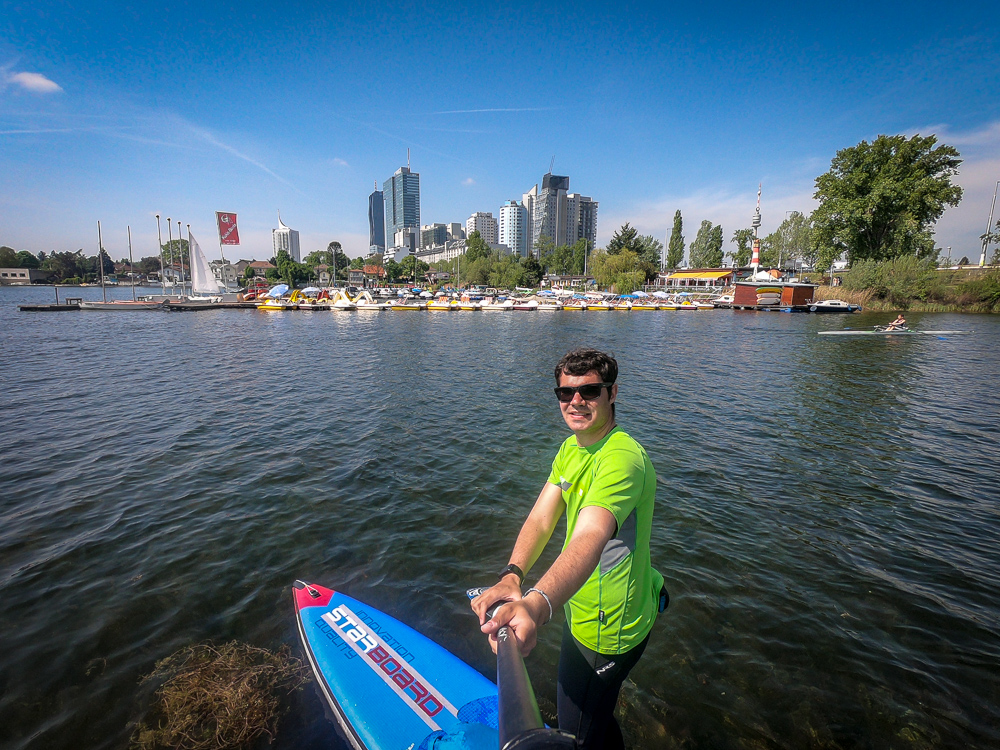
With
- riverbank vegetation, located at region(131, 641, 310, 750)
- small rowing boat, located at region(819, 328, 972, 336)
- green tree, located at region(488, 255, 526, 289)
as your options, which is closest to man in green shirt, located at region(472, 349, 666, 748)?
riverbank vegetation, located at region(131, 641, 310, 750)

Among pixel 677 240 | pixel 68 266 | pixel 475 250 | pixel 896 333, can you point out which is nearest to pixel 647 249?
pixel 677 240

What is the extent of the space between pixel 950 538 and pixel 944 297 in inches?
3439

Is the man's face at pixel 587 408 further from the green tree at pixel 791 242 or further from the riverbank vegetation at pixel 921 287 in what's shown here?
the green tree at pixel 791 242

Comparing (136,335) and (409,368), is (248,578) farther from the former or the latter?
(136,335)

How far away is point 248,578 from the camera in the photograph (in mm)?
7258

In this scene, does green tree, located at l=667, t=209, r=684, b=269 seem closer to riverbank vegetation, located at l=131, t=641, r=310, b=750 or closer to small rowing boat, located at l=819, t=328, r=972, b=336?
small rowing boat, located at l=819, t=328, r=972, b=336

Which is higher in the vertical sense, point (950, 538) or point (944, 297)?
point (944, 297)

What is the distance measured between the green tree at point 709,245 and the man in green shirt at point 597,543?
6127 inches

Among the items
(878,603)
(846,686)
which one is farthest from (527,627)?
(878,603)

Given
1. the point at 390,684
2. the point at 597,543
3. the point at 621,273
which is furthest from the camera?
the point at 621,273

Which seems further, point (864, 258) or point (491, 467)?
point (864, 258)

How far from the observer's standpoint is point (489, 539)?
855cm

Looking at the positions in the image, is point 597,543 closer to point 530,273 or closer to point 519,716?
point 519,716

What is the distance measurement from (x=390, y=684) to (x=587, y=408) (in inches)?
157
